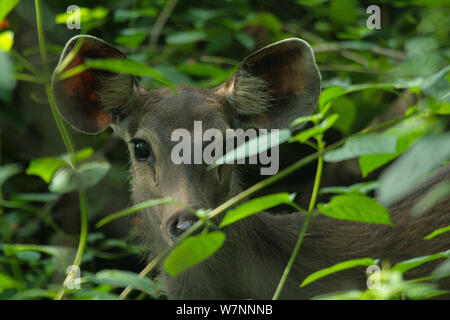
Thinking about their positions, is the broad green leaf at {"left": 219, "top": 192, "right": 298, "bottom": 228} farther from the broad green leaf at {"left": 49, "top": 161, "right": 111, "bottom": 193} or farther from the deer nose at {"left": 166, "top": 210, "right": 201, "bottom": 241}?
the deer nose at {"left": 166, "top": 210, "right": 201, "bottom": 241}

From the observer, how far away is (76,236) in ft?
18.4

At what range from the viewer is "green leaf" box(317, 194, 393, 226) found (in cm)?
234

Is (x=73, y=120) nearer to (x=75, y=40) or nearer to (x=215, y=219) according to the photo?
(x=75, y=40)

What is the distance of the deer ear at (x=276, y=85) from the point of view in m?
3.89

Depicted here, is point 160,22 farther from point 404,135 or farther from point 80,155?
point 404,135

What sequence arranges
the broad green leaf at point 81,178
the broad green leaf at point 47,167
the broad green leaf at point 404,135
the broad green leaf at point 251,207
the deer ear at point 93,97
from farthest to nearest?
the deer ear at point 93,97, the broad green leaf at point 47,167, the broad green leaf at point 81,178, the broad green leaf at point 251,207, the broad green leaf at point 404,135

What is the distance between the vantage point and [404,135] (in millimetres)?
2170

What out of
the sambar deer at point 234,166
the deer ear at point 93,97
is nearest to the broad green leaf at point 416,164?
the sambar deer at point 234,166

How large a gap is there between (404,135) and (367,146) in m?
0.12

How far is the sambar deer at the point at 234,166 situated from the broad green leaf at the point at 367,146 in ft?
4.96

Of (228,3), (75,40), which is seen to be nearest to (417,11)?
(228,3)

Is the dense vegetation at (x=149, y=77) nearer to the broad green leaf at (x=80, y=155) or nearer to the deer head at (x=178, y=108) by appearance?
the broad green leaf at (x=80, y=155)

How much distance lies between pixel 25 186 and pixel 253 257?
3.13 m
